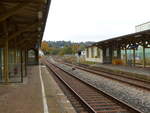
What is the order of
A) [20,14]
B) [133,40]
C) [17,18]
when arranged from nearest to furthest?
[20,14] → [17,18] → [133,40]

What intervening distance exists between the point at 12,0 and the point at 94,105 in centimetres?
491

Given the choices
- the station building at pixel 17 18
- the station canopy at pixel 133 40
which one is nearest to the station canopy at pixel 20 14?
the station building at pixel 17 18

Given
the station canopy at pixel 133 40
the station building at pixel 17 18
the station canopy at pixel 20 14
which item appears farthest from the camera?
the station canopy at pixel 133 40

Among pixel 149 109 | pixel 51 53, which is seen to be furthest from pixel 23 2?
pixel 51 53

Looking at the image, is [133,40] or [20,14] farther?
[133,40]

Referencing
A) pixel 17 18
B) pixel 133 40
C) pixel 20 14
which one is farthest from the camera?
pixel 133 40

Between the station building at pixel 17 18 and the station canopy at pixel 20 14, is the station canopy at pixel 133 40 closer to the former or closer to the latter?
the station building at pixel 17 18

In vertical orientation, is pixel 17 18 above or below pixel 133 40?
above

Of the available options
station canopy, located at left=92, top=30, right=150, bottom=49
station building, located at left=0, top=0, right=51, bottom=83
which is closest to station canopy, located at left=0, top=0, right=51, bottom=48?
station building, located at left=0, top=0, right=51, bottom=83

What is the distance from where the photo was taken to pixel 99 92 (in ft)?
43.9

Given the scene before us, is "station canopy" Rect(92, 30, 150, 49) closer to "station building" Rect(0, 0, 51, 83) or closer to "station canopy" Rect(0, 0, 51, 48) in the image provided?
"station building" Rect(0, 0, 51, 83)

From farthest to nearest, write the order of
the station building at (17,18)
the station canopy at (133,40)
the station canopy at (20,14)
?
the station canopy at (133,40)
the station building at (17,18)
the station canopy at (20,14)

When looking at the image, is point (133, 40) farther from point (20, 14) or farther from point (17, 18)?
point (20, 14)

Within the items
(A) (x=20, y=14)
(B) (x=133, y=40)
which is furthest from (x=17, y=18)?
(B) (x=133, y=40)
